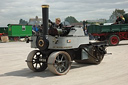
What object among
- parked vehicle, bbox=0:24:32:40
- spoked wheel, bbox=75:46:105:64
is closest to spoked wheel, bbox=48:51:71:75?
spoked wheel, bbox=75:46:105:64

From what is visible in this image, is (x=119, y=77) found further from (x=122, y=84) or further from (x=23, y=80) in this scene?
(x=23, y=80)

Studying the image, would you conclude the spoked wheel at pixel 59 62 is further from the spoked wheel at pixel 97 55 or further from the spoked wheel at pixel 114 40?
the spoked wheel at pixel 114 40

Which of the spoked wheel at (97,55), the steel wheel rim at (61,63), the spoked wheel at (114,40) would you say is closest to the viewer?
the steel wheel rim at (61,63)

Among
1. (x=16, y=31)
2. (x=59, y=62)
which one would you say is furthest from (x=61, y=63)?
(x=16, y=31)

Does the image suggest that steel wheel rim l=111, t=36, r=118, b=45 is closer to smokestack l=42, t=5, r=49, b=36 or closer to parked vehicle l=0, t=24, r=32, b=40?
smokestack l=42, t=5, r=49, b=36

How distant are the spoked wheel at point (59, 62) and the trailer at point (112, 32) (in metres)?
10.5

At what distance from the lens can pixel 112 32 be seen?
18.0m

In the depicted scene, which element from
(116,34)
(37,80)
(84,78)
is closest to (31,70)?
(37,80)

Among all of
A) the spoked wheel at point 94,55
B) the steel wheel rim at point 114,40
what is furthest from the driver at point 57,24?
the steel wheel rim at point 114,40

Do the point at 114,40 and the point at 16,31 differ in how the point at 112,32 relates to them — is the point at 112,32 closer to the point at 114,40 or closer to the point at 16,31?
the point at 114,40

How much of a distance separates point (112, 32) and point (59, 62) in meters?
11.6

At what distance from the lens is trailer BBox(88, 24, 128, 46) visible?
1745 cm

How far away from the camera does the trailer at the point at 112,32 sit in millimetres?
17453

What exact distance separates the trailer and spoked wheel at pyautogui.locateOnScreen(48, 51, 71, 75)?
10.5 metres
